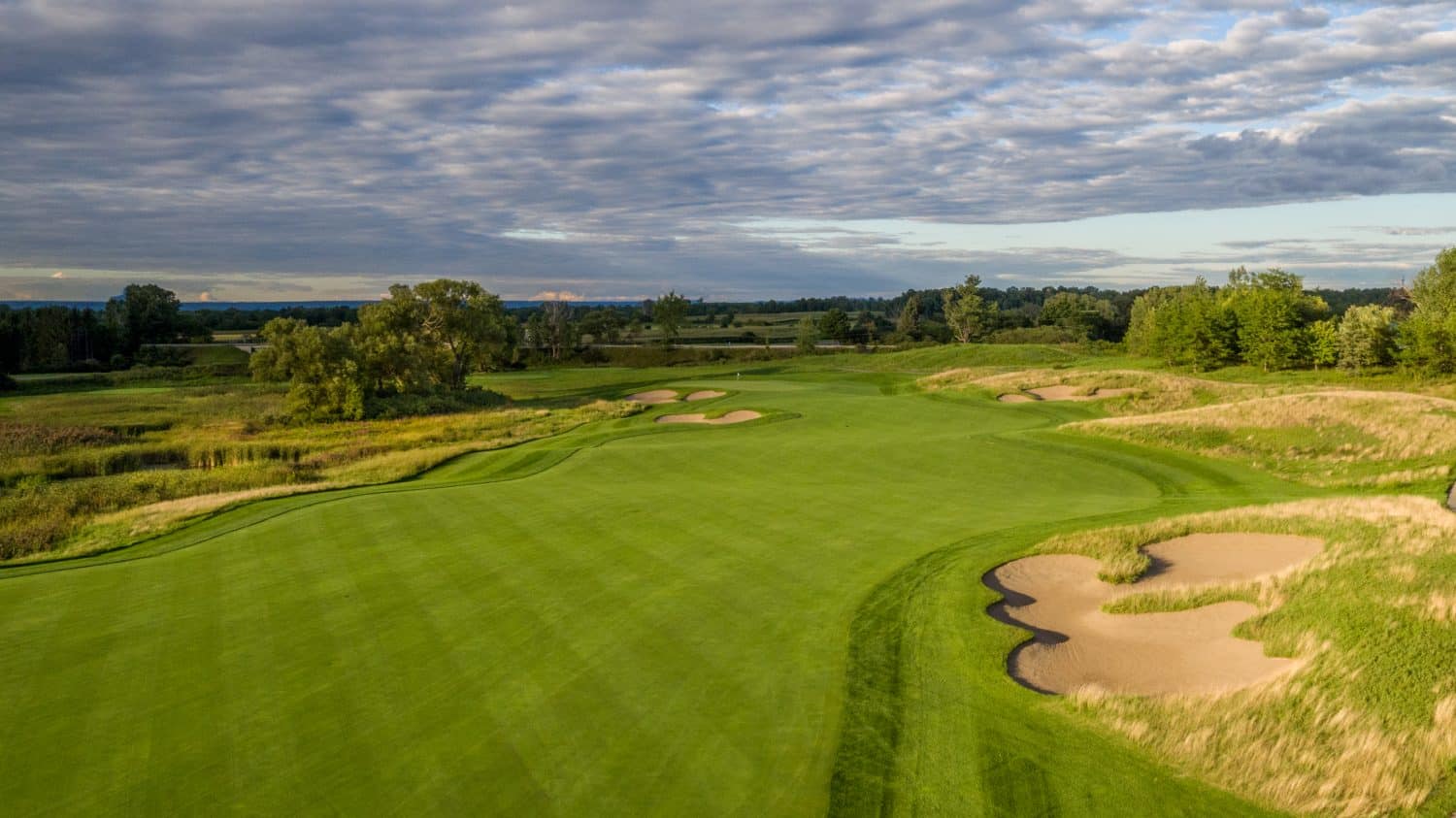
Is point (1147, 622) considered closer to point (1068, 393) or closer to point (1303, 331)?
point (1068, 393)

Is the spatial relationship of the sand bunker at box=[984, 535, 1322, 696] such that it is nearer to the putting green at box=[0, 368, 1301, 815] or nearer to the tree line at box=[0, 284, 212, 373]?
the putting green at box=[0, 368, 1301, 815]

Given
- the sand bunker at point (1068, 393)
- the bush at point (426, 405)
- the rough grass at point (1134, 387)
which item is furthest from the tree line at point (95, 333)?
the sand bunker at point (1068, 393)

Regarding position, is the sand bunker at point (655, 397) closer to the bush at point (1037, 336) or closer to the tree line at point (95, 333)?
the tree line at point (95, 333)

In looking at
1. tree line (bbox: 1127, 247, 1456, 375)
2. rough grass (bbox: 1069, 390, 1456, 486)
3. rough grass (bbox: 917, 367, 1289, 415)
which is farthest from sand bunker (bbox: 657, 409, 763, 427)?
tree line (bbox: 1127, 247, 1456, 375)

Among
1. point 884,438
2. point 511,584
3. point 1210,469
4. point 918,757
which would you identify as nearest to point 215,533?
point 511,584

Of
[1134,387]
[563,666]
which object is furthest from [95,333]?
[563,666]
